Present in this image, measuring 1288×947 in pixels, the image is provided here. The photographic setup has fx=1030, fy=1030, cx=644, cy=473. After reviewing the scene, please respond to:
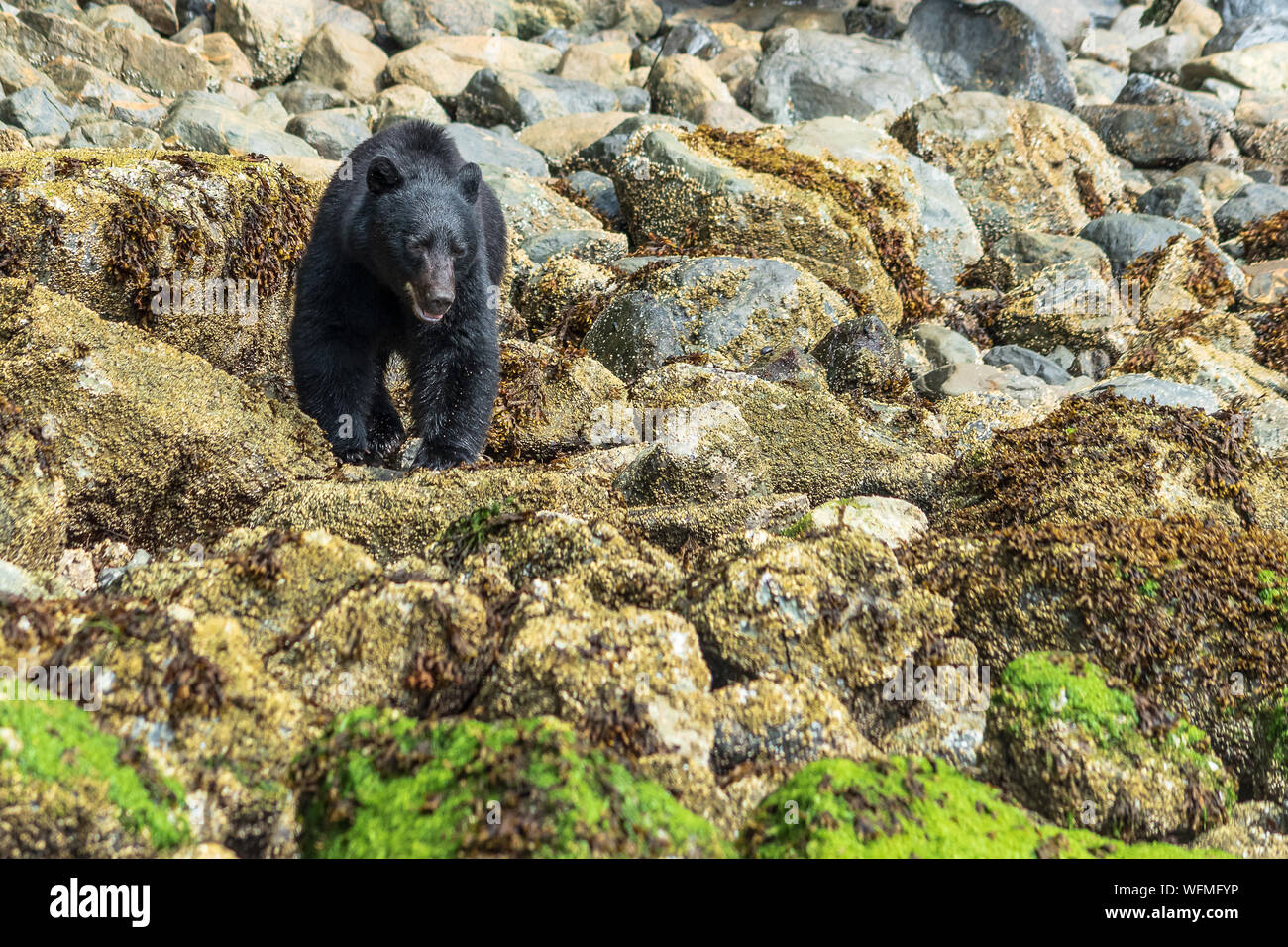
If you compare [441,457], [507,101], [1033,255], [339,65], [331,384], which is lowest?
[339,65]

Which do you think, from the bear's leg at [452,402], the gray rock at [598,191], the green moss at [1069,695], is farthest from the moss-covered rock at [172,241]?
the green moss at [1069,695]

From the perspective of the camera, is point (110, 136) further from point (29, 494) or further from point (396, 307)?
point (29, 494)

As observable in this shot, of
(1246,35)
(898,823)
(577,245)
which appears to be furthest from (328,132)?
(1246,35)

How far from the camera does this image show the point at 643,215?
10.7m

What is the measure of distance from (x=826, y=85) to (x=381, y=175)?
14.1 metres

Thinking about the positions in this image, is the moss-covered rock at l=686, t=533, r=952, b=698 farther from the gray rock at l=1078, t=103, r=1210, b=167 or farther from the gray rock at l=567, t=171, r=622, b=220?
the gray rock at l=1078, t=103, r=1210, b=167

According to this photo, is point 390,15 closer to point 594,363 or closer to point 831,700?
point 594,363

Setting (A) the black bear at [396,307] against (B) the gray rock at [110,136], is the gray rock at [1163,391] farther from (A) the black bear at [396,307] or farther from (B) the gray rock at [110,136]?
(B) the gray rock at [110,136]

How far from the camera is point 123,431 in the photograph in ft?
17.6

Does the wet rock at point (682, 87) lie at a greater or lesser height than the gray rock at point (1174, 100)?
lesser

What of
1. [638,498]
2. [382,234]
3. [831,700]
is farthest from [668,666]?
[382,234]

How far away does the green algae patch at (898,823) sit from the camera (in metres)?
3.06

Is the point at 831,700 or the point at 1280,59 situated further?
the point at 1280,59

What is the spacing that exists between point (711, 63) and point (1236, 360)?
53.0ft
